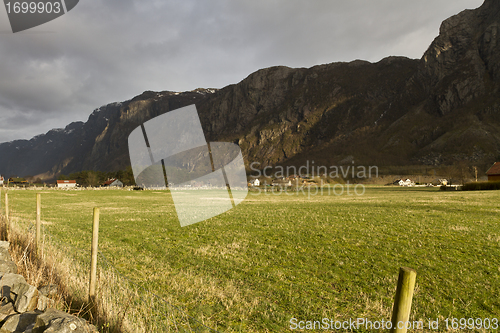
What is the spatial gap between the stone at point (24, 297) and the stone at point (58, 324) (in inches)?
36.0

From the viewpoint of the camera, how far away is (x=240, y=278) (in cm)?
898

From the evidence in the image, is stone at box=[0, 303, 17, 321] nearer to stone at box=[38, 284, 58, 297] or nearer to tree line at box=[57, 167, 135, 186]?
stone at box=[38, 284, 58, 297]

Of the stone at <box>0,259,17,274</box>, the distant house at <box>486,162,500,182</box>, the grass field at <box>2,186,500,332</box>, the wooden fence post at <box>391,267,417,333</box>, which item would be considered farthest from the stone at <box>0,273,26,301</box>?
the distant house at <box>486,162,500,182</box>

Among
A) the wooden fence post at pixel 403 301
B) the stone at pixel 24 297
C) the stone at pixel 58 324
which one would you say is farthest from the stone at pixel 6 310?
the wooden fence post at pixel 403 301

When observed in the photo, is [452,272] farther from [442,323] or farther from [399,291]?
[399,291]

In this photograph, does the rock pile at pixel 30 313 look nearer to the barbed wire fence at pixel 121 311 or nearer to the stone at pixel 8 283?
the stone at pixel 8 283

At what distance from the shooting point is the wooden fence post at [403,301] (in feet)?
9.46

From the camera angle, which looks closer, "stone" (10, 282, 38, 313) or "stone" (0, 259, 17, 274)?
"stone" (10, 282, 38, 313)

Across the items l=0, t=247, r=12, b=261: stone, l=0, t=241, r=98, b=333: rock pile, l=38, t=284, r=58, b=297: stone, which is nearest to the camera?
l=0, t=241, r=98, b=333: rock pile

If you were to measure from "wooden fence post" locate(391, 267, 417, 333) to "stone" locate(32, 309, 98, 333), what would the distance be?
17.2 ft

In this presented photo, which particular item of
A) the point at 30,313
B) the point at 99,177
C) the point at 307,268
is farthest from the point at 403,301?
the point at 99,177

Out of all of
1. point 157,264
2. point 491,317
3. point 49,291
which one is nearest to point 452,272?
point 491,317

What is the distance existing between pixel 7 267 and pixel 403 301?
385 inches

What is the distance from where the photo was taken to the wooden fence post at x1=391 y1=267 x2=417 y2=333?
2883mm
